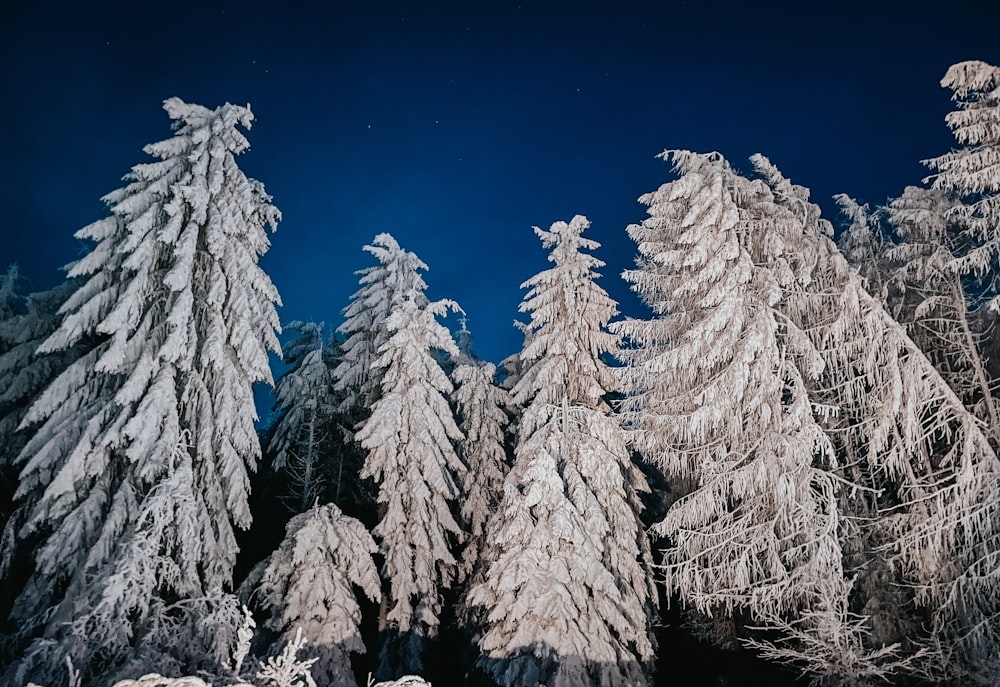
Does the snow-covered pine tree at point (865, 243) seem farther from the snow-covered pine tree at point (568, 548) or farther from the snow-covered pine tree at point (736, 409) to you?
the snow-covered pine tree at point (568, 548)

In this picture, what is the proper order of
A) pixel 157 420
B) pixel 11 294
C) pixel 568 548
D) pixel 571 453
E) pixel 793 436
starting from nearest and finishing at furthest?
pixel 157 420
pixel 793 436
pixel 568 548
pixel 571 453
pixel 11 294

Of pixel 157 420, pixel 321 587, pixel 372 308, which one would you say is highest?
pixel 372 308

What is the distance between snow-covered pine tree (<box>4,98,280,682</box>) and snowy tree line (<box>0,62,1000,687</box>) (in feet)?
0.19

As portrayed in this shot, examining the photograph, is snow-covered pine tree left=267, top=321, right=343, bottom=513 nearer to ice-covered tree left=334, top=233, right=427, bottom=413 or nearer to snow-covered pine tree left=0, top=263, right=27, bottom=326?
ice-covered tree left=334, top=233, right=427, bottom=413

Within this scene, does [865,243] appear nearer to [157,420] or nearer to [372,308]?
[372,308]

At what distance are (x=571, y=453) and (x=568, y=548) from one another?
2.29 m

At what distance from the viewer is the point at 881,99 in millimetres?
113125

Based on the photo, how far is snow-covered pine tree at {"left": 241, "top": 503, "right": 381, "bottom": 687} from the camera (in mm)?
10711

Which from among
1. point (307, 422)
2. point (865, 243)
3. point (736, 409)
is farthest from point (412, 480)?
point (865, 243)

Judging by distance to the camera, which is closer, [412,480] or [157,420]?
[157,420]

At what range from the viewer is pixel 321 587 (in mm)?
11070

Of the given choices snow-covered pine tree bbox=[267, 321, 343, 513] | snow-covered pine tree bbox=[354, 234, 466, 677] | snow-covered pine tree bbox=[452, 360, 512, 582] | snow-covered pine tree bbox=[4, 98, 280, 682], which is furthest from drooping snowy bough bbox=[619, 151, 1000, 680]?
snow-covered pine tree bbox=[267, 321, 343, 513]

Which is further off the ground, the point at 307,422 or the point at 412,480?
the point at 307,422

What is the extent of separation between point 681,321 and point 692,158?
4506 millimetres
